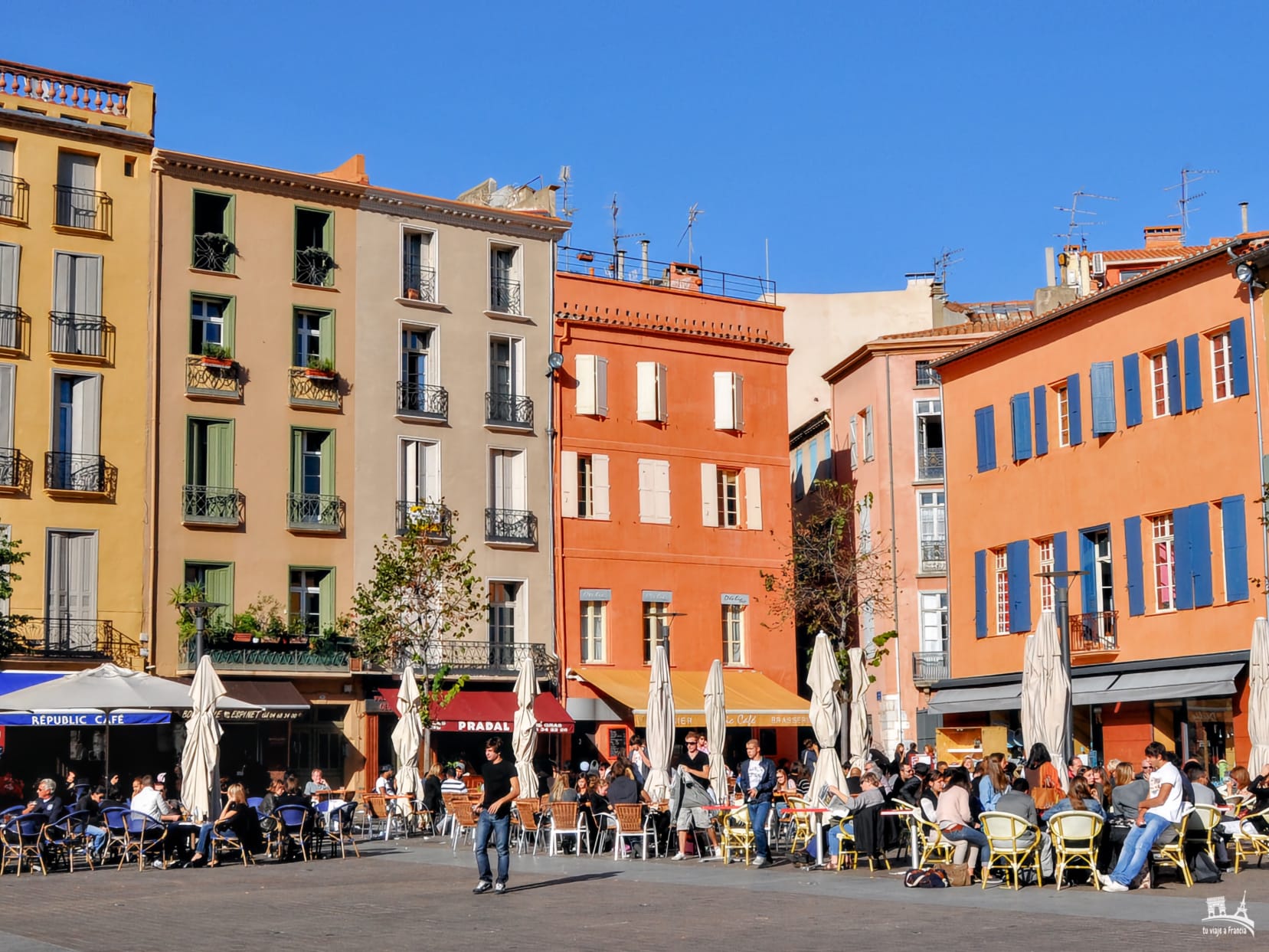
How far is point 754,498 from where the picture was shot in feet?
152

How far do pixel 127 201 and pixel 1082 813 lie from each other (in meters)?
28.1

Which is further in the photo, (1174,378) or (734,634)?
(734,634)

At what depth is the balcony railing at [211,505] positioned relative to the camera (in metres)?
38.9

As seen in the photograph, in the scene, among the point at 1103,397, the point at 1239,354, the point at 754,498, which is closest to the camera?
the point at 1239,354

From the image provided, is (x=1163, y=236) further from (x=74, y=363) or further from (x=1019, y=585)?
(x=74, y=363)

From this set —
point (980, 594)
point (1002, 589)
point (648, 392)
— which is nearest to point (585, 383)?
point (648, 392)

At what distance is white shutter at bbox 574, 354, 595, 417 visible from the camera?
4400 centimetres

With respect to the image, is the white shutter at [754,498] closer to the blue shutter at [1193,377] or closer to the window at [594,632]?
the window at [594,632]

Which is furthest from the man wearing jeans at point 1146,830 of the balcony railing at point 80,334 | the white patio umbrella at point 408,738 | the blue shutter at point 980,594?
the balcony railing at point 80,334

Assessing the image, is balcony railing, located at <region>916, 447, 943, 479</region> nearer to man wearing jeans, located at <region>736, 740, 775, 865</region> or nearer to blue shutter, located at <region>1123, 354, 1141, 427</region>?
blue shutter, located at <region>1123, 354, 1141, 427</region>

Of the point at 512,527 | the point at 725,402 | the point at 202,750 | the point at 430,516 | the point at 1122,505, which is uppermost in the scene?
the point at 725,402

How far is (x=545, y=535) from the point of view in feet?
142

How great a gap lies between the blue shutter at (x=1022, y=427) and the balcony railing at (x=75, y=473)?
19.3m

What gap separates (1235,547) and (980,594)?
7957 mm
